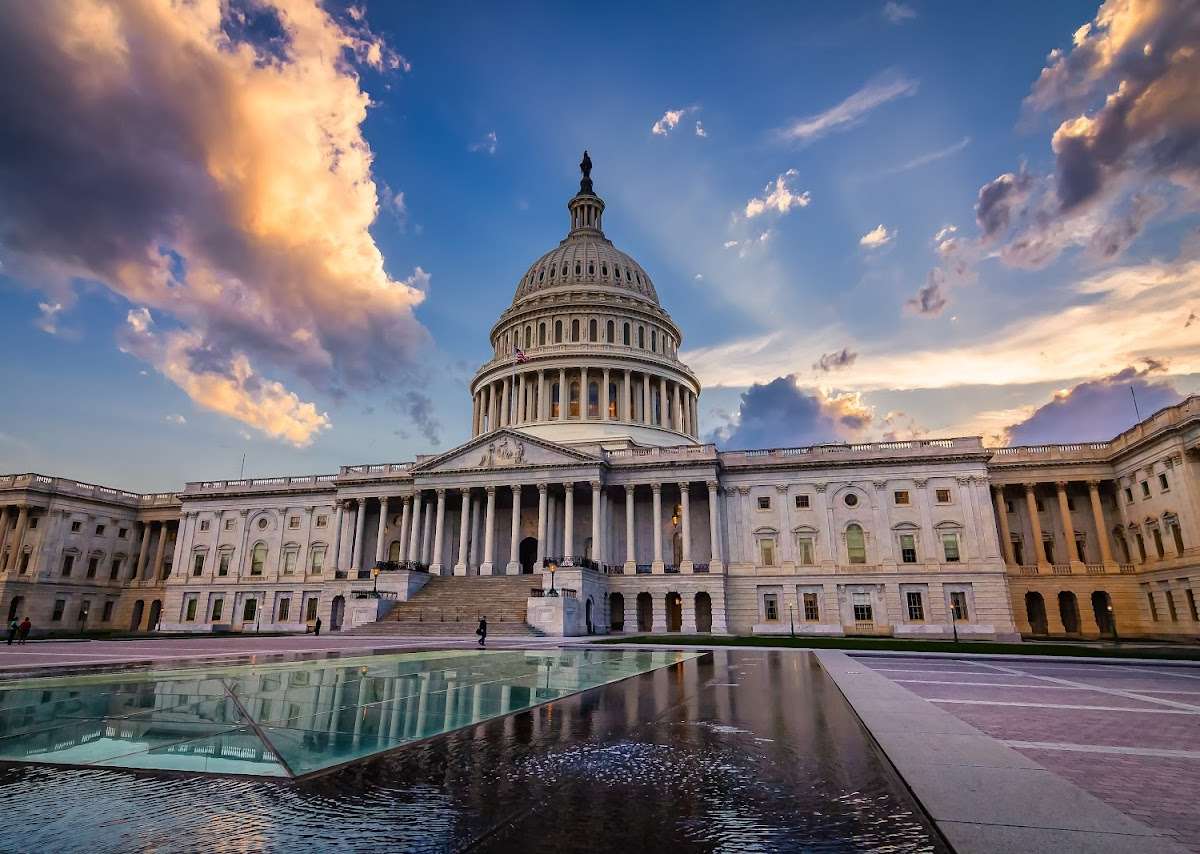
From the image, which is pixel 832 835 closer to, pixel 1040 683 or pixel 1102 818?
pixel 1102 818

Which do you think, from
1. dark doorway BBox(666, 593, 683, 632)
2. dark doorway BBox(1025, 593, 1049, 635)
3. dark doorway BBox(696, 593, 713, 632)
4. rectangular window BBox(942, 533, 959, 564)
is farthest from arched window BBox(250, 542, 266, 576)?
dark doorway BBox(1025, 593, 1049, 635)

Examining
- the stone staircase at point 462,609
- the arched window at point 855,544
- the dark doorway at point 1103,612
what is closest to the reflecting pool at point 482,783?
the stone staircase at point 462,609

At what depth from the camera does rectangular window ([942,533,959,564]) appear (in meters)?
57.2

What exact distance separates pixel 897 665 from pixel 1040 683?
6224 mm

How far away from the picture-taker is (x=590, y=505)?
66438mm

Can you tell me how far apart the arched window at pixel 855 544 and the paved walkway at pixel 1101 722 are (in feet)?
116

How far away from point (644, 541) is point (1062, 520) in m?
36.4

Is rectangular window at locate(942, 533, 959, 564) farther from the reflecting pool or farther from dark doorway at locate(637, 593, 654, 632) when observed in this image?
the reflecting pool

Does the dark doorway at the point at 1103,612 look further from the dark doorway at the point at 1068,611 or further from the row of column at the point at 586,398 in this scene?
the row of column at the point at 586,398

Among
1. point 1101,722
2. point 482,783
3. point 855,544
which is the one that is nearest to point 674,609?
point 855,544

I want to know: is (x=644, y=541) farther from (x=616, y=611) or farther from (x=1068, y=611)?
(x=1068, y=611)

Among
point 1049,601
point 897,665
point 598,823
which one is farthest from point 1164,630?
point 598,823

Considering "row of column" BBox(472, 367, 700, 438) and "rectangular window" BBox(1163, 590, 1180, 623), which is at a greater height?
"row of column" BBox(472, 367, 700, 438)

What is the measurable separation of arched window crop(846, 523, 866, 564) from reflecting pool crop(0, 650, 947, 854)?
49.7 meters
